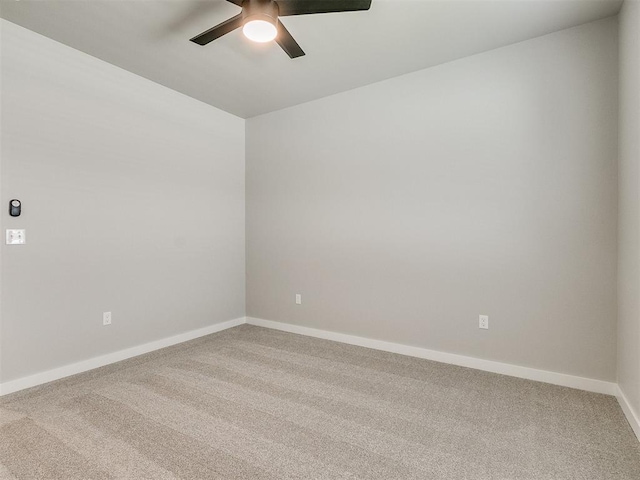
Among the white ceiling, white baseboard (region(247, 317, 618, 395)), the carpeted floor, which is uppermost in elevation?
the white ceiling

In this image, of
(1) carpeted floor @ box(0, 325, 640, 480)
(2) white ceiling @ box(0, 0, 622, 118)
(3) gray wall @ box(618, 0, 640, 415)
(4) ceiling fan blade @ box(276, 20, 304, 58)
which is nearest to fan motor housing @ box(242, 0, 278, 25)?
(4) ceiling fan blade @ box(276, 20, 304, 58)

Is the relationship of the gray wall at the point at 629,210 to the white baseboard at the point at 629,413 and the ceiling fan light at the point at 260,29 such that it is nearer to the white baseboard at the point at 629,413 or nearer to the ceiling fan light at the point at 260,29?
the white baseboard at the point at 629,413

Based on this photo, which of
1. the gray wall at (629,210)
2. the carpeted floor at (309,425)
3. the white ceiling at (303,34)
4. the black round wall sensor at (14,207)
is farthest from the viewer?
the black round wall sensor at (14,207)

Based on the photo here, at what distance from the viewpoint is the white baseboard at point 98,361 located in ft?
8.33

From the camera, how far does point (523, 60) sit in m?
2.75

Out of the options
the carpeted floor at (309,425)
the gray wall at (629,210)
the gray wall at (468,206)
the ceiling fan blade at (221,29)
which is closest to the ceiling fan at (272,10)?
the ceiling fan blade at (221,29)

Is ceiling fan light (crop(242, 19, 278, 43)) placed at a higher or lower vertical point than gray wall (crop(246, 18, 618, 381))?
higher

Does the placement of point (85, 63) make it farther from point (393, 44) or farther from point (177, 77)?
point (393, 44)

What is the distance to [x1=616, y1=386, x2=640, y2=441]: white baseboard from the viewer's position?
1.94 meters

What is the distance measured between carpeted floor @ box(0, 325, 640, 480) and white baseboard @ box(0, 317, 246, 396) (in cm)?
12

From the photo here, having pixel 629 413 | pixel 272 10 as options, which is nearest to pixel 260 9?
pixel 272 10

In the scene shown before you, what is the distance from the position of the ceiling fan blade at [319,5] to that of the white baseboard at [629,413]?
2.84 metres

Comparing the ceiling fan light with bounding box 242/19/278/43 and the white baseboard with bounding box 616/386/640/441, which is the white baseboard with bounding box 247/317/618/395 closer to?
the white baseboard with bounding box 616/386/640/441

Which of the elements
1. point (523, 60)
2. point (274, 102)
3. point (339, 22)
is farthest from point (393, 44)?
point (274, 102)
